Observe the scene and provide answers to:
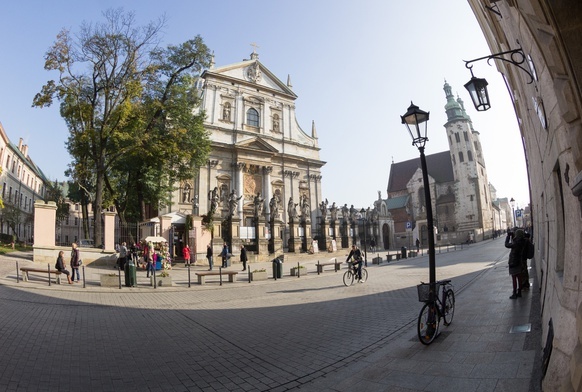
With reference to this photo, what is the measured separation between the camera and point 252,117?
45625 mm

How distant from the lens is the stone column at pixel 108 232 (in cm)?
2177

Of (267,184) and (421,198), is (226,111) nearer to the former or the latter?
(267,184)

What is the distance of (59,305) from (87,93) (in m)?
18.1

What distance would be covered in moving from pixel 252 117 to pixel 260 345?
41996mm

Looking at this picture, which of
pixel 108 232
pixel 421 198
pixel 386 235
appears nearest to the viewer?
pixel 108 232

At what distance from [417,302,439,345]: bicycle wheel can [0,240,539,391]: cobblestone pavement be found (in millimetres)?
181

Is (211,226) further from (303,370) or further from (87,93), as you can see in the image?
(303,370)

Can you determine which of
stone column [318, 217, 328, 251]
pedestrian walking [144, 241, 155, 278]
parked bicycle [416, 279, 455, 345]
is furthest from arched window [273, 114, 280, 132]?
parked bicycle [416, 279, 455, 345]

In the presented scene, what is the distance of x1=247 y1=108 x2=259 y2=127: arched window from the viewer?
148ft

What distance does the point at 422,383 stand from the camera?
405cm

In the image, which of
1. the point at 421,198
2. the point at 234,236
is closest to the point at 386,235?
the point at 421,198

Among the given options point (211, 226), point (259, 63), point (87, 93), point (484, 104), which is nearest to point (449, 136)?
point (259, 63)

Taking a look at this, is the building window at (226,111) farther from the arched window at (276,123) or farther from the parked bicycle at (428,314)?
the parked bicycle at (428,314)

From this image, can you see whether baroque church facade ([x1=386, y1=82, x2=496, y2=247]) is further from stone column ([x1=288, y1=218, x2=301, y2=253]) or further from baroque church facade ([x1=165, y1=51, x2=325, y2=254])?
stone column ([x1=288, y1=218, x2=301, y2=253])
